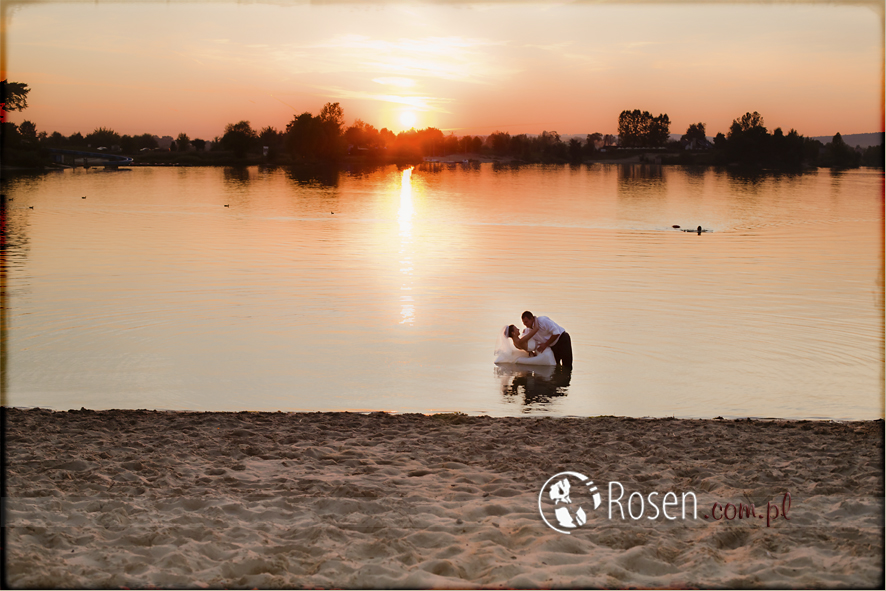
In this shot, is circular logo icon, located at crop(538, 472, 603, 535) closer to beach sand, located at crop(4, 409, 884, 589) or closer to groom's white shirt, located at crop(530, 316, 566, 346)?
beach sand, located at crop(4, 409, 884, 589)

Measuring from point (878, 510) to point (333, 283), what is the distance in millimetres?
18862

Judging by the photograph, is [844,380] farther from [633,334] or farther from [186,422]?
[186,422]

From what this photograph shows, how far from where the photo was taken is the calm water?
1223 centimetres

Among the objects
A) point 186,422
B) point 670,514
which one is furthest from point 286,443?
point 670,514

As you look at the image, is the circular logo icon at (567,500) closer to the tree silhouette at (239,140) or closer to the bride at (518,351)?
the bride at (518,351)

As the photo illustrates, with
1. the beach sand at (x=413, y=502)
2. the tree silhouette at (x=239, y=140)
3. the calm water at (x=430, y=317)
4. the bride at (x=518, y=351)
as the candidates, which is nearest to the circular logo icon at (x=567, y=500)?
the beach sand at (x=413, y=502)

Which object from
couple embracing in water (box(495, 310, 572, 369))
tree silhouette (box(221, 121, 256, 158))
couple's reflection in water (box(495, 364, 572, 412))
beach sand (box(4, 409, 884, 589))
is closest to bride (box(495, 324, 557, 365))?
couple embracing in water (box(495, 310, 572, 369))

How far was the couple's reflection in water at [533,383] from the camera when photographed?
12.0 meters

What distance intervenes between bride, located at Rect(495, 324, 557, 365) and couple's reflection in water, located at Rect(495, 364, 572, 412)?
0.11m

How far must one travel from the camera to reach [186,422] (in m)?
9.70

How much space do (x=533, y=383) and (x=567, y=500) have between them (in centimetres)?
619

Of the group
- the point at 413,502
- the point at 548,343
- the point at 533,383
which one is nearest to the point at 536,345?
the point at 548,343

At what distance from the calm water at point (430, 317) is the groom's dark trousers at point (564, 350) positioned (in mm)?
301

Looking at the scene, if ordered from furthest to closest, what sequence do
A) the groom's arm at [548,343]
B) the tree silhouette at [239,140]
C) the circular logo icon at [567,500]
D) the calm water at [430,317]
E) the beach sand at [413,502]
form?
the tree silhouette at [239,140] → the groom's arm at [548,343] → the calm water at [430,317] → the circular logo icon at [567,500] → the beach sand at [413,502]
